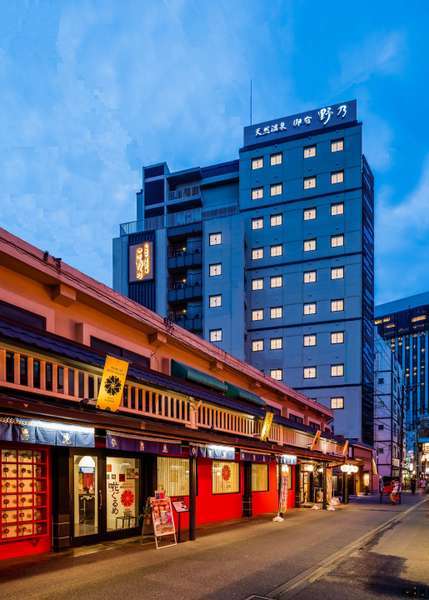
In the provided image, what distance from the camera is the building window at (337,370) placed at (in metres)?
58.2

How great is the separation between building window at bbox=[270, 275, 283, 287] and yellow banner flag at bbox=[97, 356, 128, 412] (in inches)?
2006

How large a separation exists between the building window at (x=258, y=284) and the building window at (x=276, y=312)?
2913mm

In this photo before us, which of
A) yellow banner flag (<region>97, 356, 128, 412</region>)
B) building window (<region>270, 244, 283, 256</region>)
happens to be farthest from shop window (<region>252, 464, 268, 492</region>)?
building window (<region>270, 244, 283, 256</region>)

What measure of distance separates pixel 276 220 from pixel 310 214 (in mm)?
4162

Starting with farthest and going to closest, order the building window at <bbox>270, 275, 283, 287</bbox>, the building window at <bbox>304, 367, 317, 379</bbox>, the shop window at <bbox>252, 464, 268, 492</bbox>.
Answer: the building window at <bbox>270, 275, 283, 287</bbox> → the building window at <bbox>304, 367, 317, 379</bbox> → the shop window at <bbox>252, 464, 268, 492</bbox>

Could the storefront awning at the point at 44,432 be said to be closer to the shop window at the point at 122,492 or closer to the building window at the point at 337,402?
the shop window at the point at 122,492

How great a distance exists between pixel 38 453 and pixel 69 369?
269 centimetres

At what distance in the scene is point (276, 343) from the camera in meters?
61.6

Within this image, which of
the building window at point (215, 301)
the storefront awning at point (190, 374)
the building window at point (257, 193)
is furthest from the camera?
the building window at point (257, 193)

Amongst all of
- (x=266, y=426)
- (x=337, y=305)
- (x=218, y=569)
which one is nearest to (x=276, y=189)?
(x=337, y=305)

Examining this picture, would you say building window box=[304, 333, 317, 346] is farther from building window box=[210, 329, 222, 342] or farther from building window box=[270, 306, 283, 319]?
building window box=[210, 329, 222, 342]

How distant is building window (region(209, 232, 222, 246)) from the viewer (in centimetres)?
6200

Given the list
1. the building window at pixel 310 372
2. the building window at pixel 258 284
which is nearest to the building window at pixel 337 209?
the building window at pixel 258 284

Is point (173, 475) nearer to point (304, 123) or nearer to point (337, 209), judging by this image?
point (337, 209)
